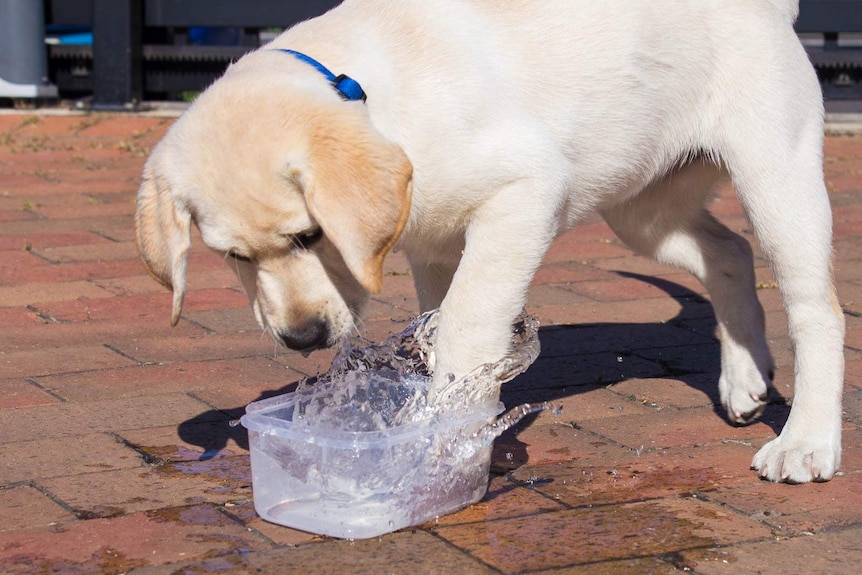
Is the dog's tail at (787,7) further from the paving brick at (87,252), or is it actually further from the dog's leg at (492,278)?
the paving brick at (87,252)

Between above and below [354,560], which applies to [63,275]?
below

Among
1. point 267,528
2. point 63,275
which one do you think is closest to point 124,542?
point 267,528

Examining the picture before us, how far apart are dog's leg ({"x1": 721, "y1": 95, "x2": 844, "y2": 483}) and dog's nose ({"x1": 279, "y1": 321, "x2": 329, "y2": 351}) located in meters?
1.32

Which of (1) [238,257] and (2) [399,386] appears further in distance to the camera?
(2) [399,386]

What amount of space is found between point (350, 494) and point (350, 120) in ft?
2.81

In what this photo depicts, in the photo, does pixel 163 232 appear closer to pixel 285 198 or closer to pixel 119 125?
pixel 285 198

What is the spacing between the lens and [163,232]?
3.16 m

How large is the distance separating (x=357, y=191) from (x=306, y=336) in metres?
0.42

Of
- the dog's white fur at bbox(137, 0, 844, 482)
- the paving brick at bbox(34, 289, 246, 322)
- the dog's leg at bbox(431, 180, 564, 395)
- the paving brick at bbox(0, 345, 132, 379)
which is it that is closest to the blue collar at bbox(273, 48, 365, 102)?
the dog's white fur at bbox(137, 0, 844, 482)

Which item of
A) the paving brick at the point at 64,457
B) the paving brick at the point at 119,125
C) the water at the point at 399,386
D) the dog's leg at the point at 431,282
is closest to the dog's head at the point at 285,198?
the water at the point at 399,386

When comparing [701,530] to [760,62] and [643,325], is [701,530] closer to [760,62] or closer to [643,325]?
[760,62]

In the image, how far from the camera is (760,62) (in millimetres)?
3668

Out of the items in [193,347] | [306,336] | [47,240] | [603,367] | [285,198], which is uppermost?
[285,198]

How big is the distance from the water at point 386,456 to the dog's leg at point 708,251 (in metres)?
0.97
